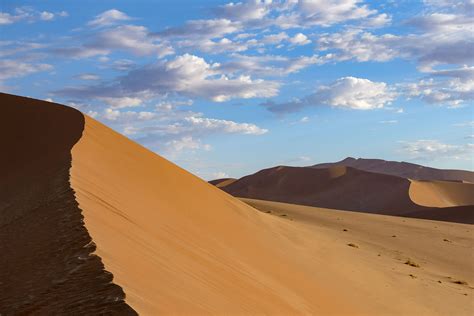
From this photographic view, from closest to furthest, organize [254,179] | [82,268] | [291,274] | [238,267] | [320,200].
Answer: [82,268] → [238,267] → [291,274] → [320,200] → [254,179]

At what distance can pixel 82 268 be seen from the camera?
5102mm

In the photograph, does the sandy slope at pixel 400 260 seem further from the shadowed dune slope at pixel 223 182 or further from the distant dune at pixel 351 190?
the shadowed dune slope at pixel 223 182

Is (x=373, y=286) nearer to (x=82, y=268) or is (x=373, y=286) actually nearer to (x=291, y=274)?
(x=291, y=274)

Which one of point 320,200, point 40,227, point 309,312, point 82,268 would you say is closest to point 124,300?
point 82,268

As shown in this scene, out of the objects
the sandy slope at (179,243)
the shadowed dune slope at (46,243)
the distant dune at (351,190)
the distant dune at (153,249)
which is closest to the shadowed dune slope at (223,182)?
the distant dune at (351,190)

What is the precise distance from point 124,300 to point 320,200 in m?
59.2

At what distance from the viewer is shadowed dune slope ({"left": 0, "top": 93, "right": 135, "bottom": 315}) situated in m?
4.57

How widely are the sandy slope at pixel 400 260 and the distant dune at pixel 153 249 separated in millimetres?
73

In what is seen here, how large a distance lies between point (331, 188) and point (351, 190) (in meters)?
2.97

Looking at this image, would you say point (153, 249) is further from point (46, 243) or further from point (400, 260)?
point (400, 260)

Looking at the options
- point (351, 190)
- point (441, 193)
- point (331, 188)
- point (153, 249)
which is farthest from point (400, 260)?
point (331, 188)

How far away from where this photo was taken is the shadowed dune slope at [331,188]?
56969 millimetres

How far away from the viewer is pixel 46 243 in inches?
246

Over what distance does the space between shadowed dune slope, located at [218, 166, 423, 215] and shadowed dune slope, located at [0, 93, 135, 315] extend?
140 ft
